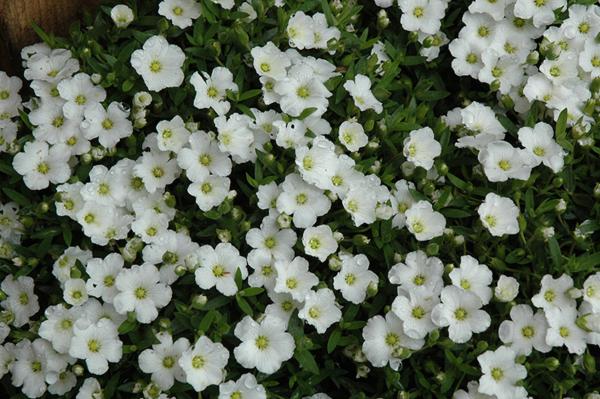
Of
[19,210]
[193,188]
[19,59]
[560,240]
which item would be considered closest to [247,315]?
[193,188]

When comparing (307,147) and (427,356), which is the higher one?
(307,147)

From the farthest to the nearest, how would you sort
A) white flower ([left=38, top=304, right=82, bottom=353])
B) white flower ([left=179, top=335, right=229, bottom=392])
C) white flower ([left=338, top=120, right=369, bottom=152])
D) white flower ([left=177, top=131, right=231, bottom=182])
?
1. white flower ([left=338, top=120, right=369, bottom=152])
2. white flower ([left=177, top=131, right=231, bottom=182])
3. white flower ([left=38, top=304, right=82, bottom=353])
4. white flower ([left=179, top=335, right=229, bottom=392])

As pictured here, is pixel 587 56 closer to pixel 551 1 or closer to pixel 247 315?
pixel 551 1

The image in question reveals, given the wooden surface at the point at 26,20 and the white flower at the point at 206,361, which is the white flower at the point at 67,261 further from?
the wooden surface at the point at 26,20

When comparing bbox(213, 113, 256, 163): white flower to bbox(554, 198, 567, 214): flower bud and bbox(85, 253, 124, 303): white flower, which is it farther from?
bbox(554, 198, 567, 214): flower bud

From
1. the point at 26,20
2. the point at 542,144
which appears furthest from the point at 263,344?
the point at 26,20

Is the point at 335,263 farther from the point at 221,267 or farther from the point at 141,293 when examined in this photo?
the point at 141,293

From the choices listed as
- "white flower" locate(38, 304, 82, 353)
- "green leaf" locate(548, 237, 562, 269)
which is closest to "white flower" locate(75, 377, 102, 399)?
"white flower" locate(38, 304, 82, 353)

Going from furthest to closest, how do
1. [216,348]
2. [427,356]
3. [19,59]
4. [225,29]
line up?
1. [19,59]
2. [225,29]
3. [427,356]
4. [216,348]
